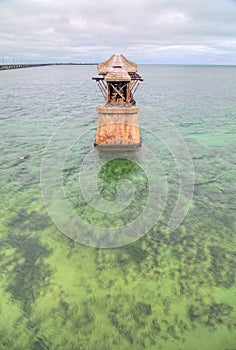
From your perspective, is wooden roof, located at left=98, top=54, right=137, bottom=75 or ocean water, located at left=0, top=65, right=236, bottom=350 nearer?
ocean water, located at left=0, top=65, right=236, bottom=350

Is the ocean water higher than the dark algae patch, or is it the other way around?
the dark algae patch

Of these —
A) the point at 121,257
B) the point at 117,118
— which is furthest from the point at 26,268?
the point at 117,118

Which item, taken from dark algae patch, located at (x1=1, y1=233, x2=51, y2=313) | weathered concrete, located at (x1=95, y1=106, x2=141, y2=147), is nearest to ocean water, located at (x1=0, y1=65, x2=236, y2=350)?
dark algae patch, located at (x1=1, y1=233, x2=51, y2=313)

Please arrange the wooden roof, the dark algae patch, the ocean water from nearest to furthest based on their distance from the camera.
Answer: the ocean water, the dark algae patch, the wooden roof

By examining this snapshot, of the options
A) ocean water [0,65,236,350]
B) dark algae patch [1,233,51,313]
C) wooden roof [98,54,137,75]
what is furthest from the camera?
wooden roof [98,54,137,75]

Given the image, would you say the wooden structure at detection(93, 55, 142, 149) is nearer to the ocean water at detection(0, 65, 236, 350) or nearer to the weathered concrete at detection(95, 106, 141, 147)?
the weathered concrete at detection(95, 106, 141, 147)

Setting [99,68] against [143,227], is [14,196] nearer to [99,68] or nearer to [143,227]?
[143,227]

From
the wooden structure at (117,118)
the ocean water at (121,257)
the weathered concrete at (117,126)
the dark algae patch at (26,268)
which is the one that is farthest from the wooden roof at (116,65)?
the dark algae patch at (26,268)

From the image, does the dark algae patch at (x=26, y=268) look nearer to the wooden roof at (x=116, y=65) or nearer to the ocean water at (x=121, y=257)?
the ocean water at (x=121, y=257)

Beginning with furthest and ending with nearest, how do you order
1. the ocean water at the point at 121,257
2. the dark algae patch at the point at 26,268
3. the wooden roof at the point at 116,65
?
the wooden roof at the point at 116,65
the dark algae patch at the point at 26,268
the ocean water at the point at 121,257

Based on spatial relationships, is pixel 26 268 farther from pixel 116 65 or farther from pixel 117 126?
pixel 116 65
